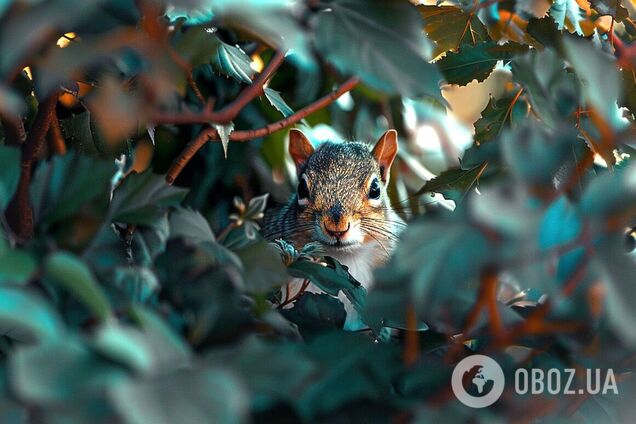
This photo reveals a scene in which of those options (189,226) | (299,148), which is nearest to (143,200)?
(189,226)

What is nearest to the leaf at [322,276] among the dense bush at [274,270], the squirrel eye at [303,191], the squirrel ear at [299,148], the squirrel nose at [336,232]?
the dense bush at [274,270]

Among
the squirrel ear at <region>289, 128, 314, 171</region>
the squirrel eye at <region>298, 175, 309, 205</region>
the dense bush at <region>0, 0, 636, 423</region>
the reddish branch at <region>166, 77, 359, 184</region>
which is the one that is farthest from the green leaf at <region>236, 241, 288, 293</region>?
the squirrel ear at <region>289, 128, 314, 171</region>

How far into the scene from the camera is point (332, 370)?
1.38ft

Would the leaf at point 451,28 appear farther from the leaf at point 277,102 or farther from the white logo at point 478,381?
the white logo at point 478,381

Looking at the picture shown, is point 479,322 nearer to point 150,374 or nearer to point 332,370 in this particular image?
point 332,370

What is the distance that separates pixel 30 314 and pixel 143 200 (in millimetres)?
176

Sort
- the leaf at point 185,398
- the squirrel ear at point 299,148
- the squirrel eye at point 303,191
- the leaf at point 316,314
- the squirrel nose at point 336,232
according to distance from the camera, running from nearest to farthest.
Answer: the leaf at point 185,398
the leaf at point 316,314
the squirrel nose at point 336,232
the squirrel eye at point 303,191
the squirrel ear at point 299,148

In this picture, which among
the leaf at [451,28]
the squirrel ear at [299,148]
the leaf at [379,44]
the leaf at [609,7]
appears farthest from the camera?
the squirrel ear at [299,148]

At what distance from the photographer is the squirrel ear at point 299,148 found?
1.57 meters

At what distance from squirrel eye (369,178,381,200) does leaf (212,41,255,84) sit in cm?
71

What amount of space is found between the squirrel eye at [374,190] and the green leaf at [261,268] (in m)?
0.98

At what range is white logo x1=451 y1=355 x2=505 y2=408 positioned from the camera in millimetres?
448

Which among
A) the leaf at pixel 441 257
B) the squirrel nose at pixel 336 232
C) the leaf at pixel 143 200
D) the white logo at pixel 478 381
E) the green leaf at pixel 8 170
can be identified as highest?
the leaf at pixel 441 257

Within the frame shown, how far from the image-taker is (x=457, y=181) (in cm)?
81
